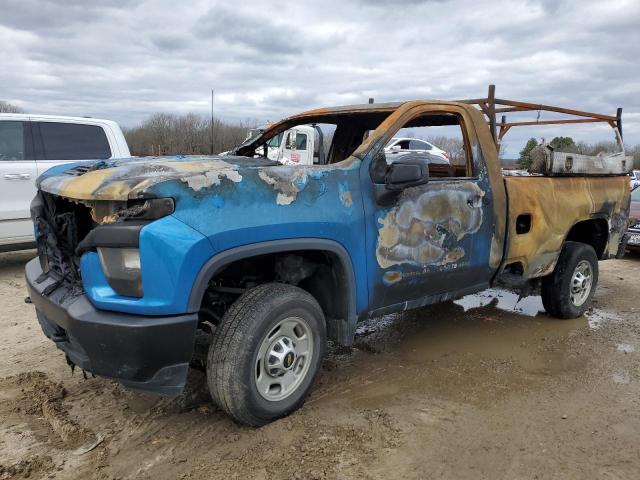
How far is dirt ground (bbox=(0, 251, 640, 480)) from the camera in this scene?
2.71 m

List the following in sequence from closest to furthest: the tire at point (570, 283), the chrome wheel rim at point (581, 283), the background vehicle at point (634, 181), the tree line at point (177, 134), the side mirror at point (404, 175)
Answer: the side mirror at point (404, 175) → the tire at point (570, 283) → the chrome wheel rim at point (581, 283) → the background vehicle at point (634, 181) → the tree line at point (177, 134)

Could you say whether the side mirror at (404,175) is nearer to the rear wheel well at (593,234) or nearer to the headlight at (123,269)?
the headlight at (123,269)

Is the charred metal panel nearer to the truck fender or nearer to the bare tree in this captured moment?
the truck fender

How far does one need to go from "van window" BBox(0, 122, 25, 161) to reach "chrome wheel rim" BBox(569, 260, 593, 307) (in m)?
6.45

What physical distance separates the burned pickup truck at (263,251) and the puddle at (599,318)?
1257 millimetres

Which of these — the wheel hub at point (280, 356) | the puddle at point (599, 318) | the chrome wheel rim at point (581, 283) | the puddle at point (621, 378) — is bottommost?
the puddle at point (599, 318)

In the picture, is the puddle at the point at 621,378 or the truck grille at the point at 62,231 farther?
the puddle at the point at 621,378

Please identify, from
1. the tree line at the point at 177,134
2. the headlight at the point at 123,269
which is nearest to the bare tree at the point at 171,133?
the tree line at the point at 177,134

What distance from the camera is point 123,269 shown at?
2.51m

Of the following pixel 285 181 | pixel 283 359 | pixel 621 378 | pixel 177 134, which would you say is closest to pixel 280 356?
pixel 283 359

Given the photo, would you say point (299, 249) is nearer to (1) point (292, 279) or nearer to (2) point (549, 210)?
(1) point (292, 279)

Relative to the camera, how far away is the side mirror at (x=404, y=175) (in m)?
3.27

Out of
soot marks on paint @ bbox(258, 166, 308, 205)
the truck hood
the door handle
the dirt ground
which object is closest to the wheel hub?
the dirt ground

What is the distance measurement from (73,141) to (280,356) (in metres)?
5.40
